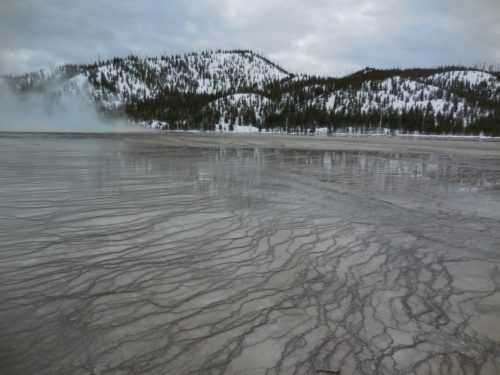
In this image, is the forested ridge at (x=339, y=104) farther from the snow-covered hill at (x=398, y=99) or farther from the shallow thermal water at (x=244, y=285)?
the shallow thermal water at (x=244, y=285)

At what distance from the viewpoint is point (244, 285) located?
11.4 ft

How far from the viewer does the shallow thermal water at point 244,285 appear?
95.3 inches

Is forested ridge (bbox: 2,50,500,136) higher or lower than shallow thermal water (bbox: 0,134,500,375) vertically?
higher

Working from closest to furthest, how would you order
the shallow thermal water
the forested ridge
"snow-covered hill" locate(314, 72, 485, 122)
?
the shallow thermal water
the forested ridge
"snow-covered hill" locate(314, 72, 485, 122)

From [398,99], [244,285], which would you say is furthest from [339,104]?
[244,285]

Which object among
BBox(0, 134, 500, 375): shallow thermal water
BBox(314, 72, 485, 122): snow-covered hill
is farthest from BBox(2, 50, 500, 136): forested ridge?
BBox(0, 134, 500, 375): shallow thermal water

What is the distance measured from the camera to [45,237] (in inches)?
183

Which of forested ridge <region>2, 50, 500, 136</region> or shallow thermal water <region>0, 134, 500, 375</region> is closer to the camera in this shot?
shallow thermal water <region>0, 134, 500, 375</region>

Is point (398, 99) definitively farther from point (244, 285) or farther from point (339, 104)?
point (244, 285)

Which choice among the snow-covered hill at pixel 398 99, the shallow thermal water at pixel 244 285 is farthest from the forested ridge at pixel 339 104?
the shallow thermal water at pixel 244 285

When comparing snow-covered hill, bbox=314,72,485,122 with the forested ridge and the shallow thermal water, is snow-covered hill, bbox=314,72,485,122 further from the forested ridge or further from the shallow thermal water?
the shallow thermal water

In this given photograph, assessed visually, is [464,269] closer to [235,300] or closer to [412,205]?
[235,300]

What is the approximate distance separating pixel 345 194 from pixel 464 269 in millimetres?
4313

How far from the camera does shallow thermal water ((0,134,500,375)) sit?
7.95 feet
